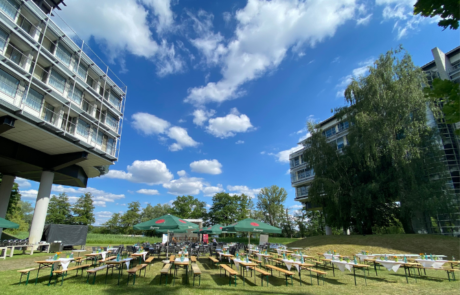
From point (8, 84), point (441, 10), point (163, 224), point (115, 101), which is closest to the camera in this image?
point (441, 10)

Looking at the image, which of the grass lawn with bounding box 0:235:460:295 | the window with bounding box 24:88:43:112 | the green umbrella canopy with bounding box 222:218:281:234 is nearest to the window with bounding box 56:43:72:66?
the window with bounding box 24:88:43:112

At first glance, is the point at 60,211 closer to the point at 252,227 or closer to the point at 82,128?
the point at 82,128

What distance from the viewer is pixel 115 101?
25516mm

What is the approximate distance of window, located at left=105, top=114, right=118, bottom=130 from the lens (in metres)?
23.8

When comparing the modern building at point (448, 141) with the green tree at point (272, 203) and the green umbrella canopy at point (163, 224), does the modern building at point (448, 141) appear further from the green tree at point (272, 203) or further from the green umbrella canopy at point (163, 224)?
the green tree at point (272, 203)

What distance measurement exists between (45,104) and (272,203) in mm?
45147

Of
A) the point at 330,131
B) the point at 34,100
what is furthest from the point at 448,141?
the point at 34,100

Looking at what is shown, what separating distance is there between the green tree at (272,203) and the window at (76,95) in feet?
139

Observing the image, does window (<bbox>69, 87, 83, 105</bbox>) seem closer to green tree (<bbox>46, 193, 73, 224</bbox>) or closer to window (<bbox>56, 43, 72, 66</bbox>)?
window (<bbox>56, 43, 72, 66</bbox>)

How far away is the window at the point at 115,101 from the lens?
2479cm

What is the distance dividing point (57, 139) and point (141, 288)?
1562cm

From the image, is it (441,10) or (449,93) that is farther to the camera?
(441,10)

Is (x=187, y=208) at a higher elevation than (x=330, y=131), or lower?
lower

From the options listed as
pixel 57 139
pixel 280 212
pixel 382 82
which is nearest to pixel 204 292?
pixel 57 139
